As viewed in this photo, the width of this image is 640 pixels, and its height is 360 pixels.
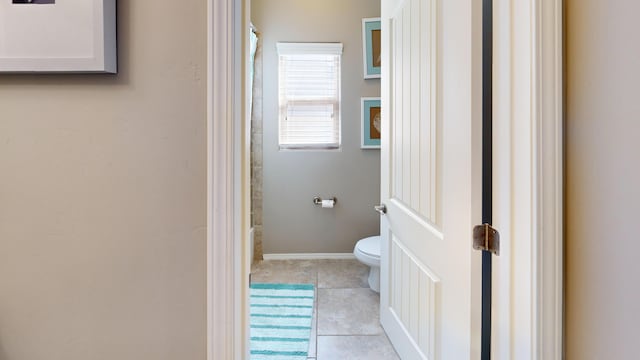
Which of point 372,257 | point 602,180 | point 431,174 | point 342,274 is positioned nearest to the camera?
point 602,180

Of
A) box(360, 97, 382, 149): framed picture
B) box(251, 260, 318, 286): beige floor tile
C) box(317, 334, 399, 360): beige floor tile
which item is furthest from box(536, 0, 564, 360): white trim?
box(360, 97, 382, 149): framed picture

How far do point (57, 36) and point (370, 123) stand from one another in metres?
2.81

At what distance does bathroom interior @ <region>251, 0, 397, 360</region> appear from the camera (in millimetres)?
3498

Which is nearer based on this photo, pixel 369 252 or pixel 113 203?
pixel 113 203

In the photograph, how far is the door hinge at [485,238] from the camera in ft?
3.61

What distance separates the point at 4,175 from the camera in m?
1.02

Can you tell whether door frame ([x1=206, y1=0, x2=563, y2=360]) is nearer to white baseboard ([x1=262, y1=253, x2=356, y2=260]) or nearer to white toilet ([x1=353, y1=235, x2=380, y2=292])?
white toilet ([x1=353, y1=235, x2=380, y2=292])

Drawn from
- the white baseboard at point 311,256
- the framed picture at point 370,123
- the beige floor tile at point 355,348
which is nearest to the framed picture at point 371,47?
the framed picture at point 370,123

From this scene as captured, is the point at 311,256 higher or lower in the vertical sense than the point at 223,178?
lower

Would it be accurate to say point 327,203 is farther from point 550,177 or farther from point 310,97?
point 550,177

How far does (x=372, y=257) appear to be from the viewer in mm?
2744

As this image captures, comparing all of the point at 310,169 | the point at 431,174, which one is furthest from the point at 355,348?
the point at 310,169

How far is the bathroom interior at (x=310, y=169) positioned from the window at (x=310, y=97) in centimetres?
6

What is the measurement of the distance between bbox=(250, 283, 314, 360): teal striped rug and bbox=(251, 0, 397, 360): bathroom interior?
0.44 metres
